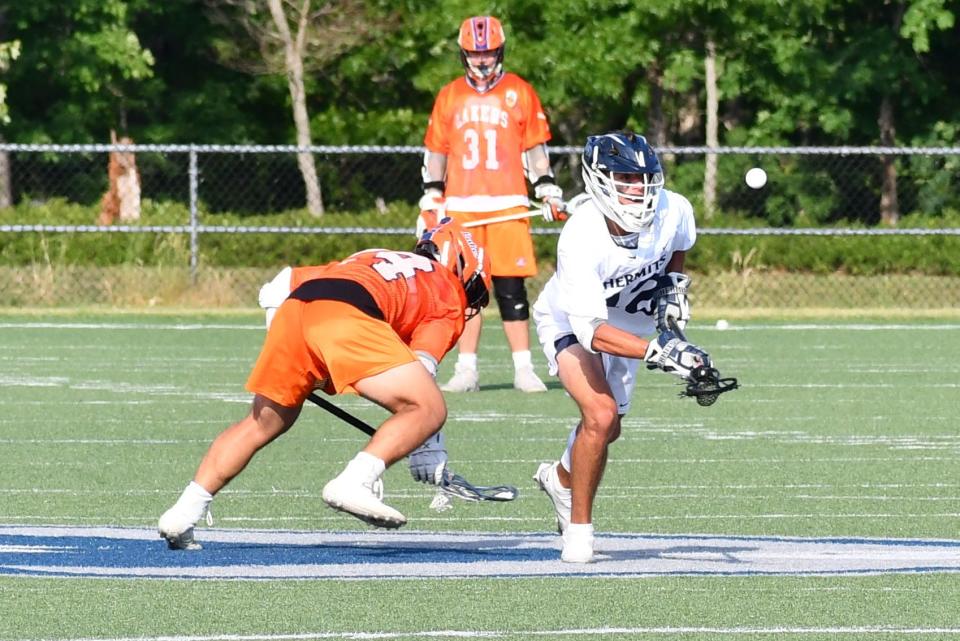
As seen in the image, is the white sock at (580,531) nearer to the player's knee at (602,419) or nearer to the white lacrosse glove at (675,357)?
the player's knee at (602,419)

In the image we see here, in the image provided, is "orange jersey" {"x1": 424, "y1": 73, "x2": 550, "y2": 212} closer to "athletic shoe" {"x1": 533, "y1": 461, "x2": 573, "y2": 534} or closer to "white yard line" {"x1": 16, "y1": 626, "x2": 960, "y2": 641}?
"athletic shoe" {"x1": 533, "y1": 461, "x2": 573, "y2": 534}

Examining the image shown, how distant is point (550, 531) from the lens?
8328 millimetres

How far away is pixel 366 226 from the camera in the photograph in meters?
24.5

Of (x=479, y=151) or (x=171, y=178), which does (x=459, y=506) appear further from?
(x=171, y=178)

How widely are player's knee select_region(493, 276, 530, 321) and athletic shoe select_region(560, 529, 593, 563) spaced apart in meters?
6.52

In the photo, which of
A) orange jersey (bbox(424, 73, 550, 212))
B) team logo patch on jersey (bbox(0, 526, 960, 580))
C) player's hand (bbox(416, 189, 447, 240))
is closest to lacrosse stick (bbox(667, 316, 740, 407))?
team logo patch on jersey (bbox(0, 526, 960, 580))

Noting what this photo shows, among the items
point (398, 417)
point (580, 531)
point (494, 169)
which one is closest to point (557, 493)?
point (580, 531)

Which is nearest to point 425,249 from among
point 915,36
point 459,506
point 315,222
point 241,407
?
point 459,506

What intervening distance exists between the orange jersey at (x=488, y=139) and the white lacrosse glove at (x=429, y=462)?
638cm

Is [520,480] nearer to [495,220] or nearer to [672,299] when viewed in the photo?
[672,299]

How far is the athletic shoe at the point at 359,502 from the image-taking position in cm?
695

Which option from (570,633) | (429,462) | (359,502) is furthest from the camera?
(429,462)

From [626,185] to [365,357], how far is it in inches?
46.0

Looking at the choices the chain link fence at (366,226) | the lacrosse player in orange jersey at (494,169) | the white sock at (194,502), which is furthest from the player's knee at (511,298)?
the white sock at (194,502)
